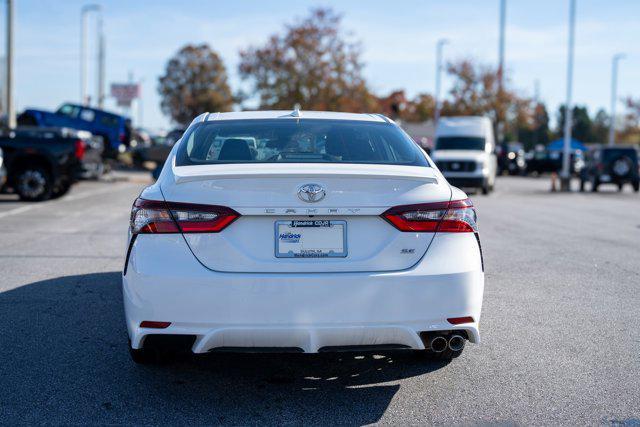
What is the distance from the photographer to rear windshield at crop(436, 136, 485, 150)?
2798 centimetres

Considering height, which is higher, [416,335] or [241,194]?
[241,194]

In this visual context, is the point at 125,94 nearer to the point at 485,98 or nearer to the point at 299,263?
the point at 485,98

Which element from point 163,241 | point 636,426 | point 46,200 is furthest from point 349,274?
point 46,200

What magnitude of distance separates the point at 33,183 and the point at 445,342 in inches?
602

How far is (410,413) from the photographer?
4.32m

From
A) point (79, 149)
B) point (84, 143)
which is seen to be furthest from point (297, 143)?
point (84, 143)

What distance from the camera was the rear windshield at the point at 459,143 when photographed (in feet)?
91.8

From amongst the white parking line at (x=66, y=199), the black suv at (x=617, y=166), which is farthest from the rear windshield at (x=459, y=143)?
the white parking line at (x=66, y=199)

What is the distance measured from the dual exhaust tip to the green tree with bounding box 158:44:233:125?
75.9 metres

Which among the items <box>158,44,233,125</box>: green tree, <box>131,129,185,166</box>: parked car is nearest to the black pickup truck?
<box>131,129,185,166</box>: parked car

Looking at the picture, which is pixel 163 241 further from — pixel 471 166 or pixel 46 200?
pixel 471 166

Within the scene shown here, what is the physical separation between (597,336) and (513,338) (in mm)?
633

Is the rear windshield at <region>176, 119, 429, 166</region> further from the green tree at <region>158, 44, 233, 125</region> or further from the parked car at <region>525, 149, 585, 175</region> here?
the green tree at <region>158, 44, 233, 125</region>

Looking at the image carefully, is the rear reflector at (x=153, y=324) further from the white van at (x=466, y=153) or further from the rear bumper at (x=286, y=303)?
the white van at (x=466, y=153)
